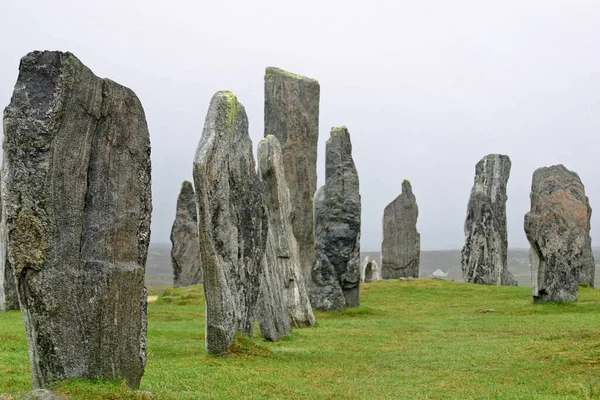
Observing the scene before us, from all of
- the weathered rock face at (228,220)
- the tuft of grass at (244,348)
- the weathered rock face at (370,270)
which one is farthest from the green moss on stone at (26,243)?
the weathered rock face at (370,270)

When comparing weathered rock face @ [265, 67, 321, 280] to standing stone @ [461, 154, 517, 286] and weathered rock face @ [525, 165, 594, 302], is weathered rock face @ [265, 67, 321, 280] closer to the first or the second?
weathered rock face @ [525, 165, 594, 302]

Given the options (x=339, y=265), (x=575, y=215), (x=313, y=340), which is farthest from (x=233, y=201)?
(x=575, y=215)

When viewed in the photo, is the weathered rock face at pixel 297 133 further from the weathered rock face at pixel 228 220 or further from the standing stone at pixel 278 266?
the weathered rock face at pixel 228 220

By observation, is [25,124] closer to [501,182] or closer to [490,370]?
[490,370]

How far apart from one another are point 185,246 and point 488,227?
13679 millimetres

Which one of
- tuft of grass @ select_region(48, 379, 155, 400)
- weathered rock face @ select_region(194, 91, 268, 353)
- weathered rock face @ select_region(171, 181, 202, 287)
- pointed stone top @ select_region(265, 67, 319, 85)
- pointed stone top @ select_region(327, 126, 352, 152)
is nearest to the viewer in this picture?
tuft of grass @ select_region(48, 379, 155, 400)

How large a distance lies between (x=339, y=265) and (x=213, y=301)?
991cm

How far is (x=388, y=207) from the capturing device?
37.1 m

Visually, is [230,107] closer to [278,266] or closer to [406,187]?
[278,266]

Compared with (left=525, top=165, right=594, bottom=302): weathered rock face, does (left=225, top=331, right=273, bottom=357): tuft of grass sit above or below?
below

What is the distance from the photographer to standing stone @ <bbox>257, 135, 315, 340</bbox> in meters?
14.8

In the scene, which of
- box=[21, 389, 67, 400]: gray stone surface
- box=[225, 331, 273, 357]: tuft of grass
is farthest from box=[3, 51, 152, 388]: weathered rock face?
box=[225, 331, 273, 357]: tuft of grass

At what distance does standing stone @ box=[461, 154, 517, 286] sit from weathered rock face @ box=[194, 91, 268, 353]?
21.8m

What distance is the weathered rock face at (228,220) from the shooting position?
38.5 ft
